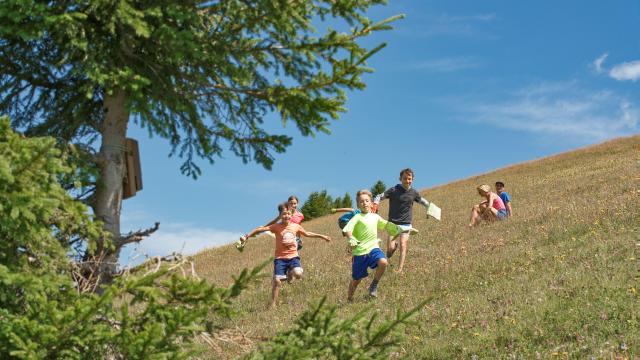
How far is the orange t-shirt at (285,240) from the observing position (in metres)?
13.3

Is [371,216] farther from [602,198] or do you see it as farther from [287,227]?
[602,198]

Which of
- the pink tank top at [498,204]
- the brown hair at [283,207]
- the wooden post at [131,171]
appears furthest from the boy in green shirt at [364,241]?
the pink tank top at [498,204]

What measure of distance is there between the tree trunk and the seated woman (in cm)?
1514

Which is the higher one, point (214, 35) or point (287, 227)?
point (214, 35)

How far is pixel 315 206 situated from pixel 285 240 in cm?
3864

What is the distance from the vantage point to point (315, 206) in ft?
170

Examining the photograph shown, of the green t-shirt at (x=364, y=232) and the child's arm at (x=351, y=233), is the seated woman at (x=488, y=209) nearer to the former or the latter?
the green t-shirt at (x=364, y=232)

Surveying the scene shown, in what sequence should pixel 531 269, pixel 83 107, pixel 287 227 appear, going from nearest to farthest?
pixel 83 107, pixel 531 269, pixel 287 227

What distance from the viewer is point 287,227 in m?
13.4

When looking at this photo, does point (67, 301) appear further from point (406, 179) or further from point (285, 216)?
point (406, 179)

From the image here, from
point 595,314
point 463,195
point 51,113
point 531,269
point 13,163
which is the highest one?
point 463,195

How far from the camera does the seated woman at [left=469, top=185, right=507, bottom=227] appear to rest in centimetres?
2075

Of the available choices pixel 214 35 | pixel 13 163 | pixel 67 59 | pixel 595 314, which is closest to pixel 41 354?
pixel 13 163

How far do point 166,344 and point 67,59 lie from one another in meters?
3.32
